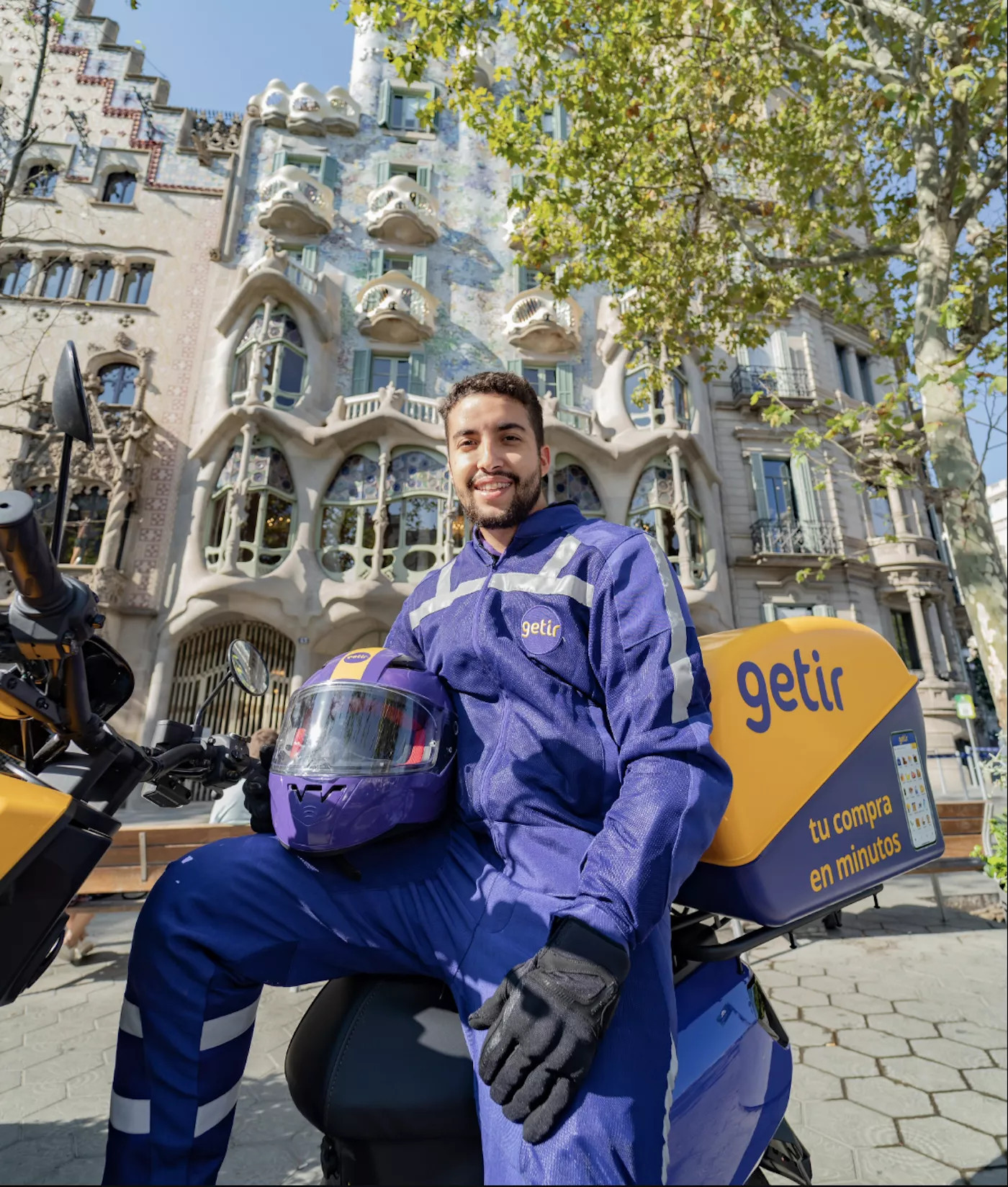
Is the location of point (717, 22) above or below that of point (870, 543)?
above

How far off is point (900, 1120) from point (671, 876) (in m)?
2.55

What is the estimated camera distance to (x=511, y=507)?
70.0 inches

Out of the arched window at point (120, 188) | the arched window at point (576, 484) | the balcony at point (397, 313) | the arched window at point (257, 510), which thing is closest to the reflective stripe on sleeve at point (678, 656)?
the arched window at point (257, 510)

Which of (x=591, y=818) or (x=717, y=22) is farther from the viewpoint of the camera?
(x=717, y=22)

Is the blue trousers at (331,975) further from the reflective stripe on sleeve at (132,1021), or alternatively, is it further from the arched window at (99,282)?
the arched window at (99,282)

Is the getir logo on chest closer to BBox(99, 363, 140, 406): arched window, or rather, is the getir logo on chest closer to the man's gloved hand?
the man's gloved hand

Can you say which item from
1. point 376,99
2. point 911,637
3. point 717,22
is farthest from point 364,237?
point 911,637

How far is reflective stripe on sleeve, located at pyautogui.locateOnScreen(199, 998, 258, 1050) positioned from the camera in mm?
1205

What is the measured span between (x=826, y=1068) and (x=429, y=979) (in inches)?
111

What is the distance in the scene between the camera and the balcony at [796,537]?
16609 mm

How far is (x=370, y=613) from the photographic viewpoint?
14078mm

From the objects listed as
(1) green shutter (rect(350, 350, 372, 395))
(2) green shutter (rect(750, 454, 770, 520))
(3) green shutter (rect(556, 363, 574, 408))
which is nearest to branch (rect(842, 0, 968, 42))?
(3) green shutter (rect(556, 363, 574, 408))

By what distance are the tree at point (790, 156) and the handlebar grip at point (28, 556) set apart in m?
5.80

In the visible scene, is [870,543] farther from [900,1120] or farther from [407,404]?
[900,1120]
